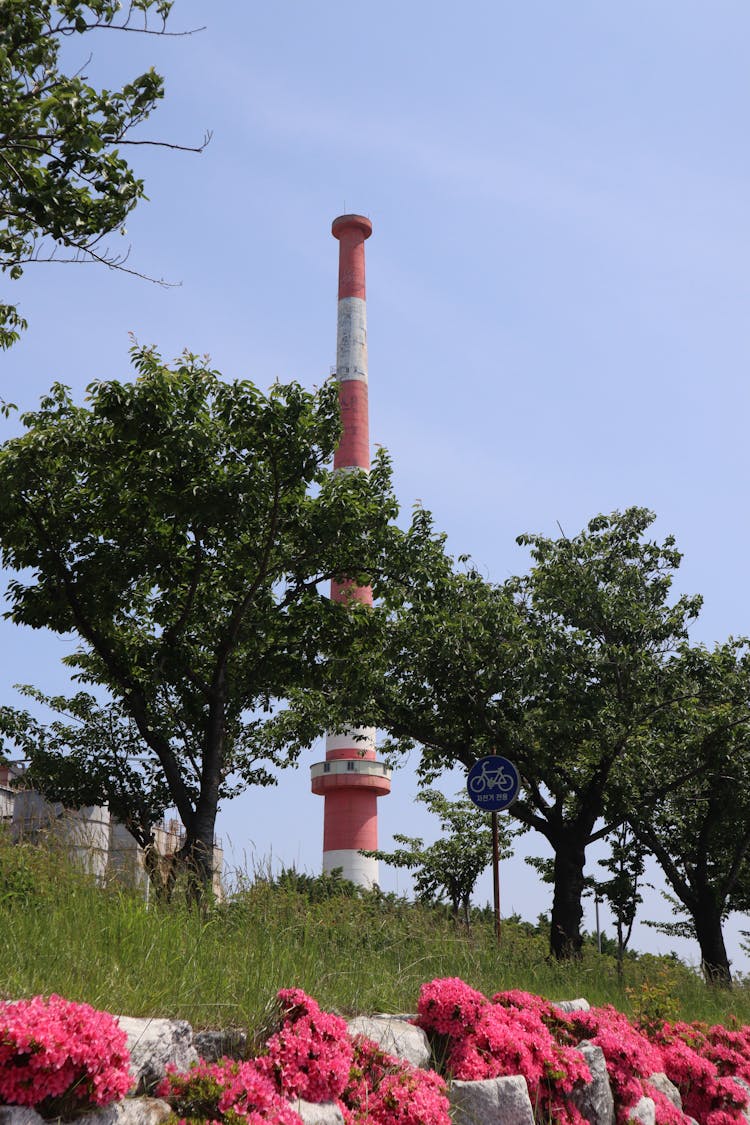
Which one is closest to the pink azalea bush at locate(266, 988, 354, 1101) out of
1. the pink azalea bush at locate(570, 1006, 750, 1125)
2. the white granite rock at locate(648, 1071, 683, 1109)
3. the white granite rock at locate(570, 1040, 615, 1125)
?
the white granite rock at locate(570, 1040, 615, 1125)

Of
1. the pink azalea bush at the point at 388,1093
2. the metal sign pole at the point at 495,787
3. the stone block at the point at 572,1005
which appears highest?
the metal sign pole at the point at 495,787

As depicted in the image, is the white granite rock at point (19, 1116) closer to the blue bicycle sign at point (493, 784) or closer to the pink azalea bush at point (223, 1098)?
the pink azalea bush at point (223, 1098)

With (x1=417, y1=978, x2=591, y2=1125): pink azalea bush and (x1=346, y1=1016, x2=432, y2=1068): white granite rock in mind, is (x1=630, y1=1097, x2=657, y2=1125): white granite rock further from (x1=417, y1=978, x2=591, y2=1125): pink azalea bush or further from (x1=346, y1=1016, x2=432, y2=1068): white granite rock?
(x1=346, y1=1016, x2=432, y2=1068): white granite rock

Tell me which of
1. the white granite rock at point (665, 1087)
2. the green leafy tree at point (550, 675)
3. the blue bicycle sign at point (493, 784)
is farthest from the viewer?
the green leafy tree at point (550, 675)

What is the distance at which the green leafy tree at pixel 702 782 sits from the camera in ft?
68.7

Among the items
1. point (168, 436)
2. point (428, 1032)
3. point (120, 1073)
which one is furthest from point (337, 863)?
point (120, 1073)

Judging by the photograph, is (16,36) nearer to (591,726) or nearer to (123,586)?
(123,586)

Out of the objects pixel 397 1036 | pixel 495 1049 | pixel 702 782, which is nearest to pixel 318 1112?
pixel 397 1036

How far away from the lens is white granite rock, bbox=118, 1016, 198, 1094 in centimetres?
505

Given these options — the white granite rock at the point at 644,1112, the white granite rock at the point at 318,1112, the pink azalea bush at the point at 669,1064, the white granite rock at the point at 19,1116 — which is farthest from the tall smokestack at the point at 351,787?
the white granite rock at the point at 19,1116

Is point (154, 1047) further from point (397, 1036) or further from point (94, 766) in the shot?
point (94, 766)

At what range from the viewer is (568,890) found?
2047cm

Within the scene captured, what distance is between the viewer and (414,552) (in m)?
16.6

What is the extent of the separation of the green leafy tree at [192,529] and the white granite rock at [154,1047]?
845 centimetres
